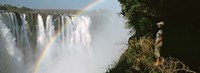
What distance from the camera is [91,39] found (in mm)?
44594

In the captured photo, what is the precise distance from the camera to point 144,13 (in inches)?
466

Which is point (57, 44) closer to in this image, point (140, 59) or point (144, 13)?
point (144, 13)

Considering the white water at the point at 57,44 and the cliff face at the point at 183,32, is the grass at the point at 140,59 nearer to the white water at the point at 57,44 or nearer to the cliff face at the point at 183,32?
the cliff face at the point at 183,32

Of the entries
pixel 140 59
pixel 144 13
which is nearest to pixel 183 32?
pixel 140 59

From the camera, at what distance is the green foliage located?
10.1 metres

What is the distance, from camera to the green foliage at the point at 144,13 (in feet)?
33.2

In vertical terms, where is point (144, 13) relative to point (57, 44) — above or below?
below

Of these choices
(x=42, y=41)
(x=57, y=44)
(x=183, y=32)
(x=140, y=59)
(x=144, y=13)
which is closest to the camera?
(x=183, y=32)

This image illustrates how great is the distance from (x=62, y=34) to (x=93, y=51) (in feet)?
13.7

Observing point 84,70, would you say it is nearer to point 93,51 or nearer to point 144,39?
point 93,51

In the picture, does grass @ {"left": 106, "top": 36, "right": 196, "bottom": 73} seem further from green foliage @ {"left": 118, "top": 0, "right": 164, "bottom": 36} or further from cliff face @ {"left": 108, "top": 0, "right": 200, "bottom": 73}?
green foliage @ {"left": 118, "top": 0, "right": 164, "bottom": 36}

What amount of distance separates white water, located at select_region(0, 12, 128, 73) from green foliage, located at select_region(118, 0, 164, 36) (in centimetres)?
1602

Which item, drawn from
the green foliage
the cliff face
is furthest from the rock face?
the cliff face

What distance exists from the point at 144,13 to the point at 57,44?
1225 inches
